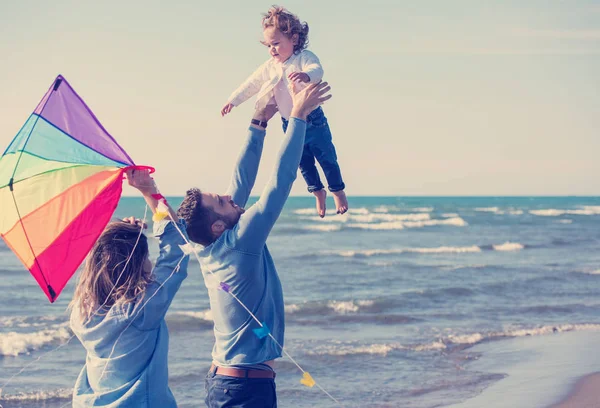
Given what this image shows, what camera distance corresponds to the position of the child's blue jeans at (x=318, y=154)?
3984 mm

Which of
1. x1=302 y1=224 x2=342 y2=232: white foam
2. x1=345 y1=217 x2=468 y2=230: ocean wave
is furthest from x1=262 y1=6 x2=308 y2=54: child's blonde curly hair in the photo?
x1=345 y1=217 x2=468 y2=230: ocean wave

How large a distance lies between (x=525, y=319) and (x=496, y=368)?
3068mm

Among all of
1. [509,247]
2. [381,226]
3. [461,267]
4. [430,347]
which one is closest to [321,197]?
[430,347]

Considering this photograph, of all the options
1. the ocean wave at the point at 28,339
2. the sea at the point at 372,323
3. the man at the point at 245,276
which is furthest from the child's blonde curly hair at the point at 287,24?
the ocean wave at the point at 28,339

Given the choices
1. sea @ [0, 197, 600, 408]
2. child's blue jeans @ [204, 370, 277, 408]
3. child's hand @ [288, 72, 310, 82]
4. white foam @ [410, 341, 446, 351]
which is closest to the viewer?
child's blue jeans @ [204, 370, 277, 408]

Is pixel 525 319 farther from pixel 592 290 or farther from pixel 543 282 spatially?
pixel 543 282

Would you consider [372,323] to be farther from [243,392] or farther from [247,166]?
[243,392]

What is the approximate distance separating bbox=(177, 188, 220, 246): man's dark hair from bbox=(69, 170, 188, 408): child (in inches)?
4.4

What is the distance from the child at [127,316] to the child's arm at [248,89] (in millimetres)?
1151

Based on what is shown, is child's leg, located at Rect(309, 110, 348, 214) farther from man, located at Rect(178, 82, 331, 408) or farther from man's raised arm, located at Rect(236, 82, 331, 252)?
man's raised arm, located at Rect(236, 82, 331, 252)

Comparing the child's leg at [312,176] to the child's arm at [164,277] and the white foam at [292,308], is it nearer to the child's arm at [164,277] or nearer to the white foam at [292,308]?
the child's arm at [164,277]

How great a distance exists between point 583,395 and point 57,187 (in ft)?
18.1

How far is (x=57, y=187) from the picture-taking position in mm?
3273

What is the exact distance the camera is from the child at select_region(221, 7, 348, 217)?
388cm
